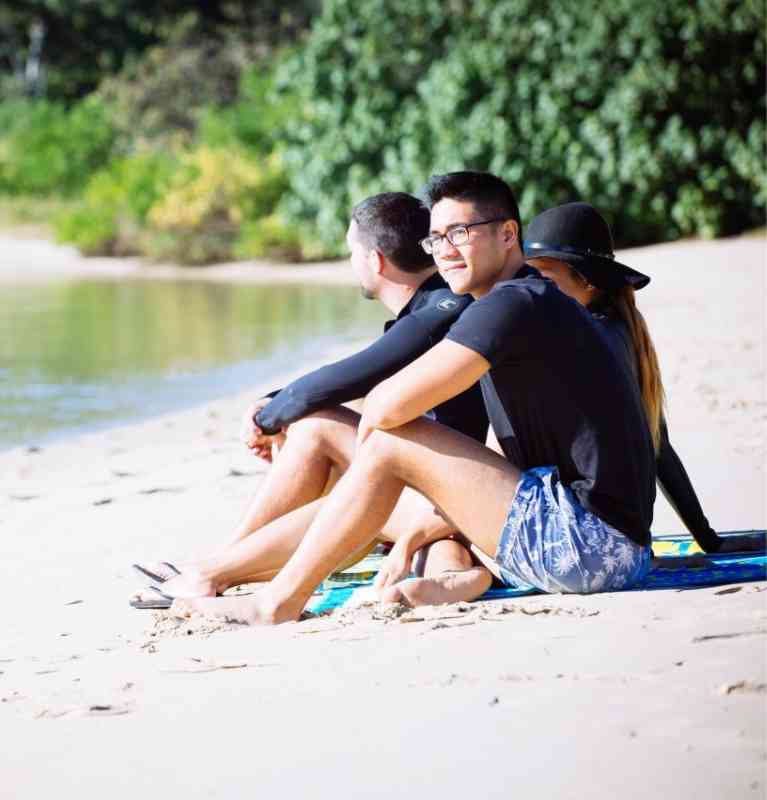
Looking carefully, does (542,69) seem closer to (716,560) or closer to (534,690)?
(716,560)

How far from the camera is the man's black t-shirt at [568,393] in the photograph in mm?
3832

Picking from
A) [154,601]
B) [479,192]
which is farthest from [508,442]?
[154,601]

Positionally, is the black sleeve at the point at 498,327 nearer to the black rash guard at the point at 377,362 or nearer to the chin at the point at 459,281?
the chin at the point at 459,281

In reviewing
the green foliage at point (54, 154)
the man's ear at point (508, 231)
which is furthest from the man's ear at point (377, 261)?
the green foliage at point (54, 154)

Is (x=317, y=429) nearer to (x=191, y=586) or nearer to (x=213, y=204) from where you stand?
(x=191, y=586)

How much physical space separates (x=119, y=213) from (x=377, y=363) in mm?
23239

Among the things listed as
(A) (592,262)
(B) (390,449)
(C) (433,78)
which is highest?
(C) (433,78)

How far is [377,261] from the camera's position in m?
4.64

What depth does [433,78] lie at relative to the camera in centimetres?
2011

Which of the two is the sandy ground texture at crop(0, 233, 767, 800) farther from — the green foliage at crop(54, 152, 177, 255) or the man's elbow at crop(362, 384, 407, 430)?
the green foliage at crop(54, 152, 177, 255)

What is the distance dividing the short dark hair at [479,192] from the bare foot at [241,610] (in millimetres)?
1221

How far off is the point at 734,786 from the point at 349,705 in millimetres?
948

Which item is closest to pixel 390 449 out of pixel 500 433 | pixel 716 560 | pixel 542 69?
pixel 500 433

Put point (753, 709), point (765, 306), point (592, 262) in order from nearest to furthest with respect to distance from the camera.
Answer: point (753, 709)
point (592, 262)
point (765, 306)
